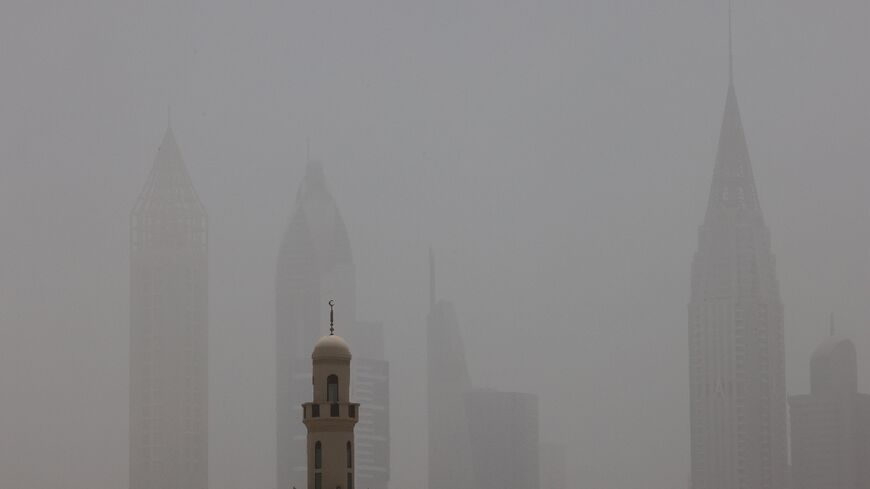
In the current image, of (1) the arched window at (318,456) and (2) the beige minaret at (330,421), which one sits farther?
(1) the arched window at (318,456)

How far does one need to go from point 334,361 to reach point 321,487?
7.16 metres

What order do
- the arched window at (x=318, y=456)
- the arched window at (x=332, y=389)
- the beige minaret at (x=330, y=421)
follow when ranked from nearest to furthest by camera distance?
the beige minaret at (x=330, y=421), the arched window at (x=318, y=456), the arched window at (x=332, y=389)

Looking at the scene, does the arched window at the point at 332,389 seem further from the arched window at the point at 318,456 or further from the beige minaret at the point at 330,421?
the arched window at the point at 318,456

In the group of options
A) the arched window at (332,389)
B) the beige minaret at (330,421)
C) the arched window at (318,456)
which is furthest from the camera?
the arched window at (332,389)

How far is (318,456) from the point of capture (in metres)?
102

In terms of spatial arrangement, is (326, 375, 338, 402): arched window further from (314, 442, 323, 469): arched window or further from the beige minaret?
(314, 442, 323, 469): arched window

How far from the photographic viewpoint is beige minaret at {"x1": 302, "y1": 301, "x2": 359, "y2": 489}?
10150 centimetres

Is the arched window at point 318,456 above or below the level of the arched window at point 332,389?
below

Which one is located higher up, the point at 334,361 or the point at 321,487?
the point at 334,361

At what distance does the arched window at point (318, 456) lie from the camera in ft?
334

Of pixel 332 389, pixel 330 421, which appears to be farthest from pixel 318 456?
pixel 332 389

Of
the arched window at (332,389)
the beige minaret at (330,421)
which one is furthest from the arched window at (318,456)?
the arched window at (332,389)

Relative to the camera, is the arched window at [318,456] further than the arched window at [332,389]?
No

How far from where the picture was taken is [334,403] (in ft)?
334
